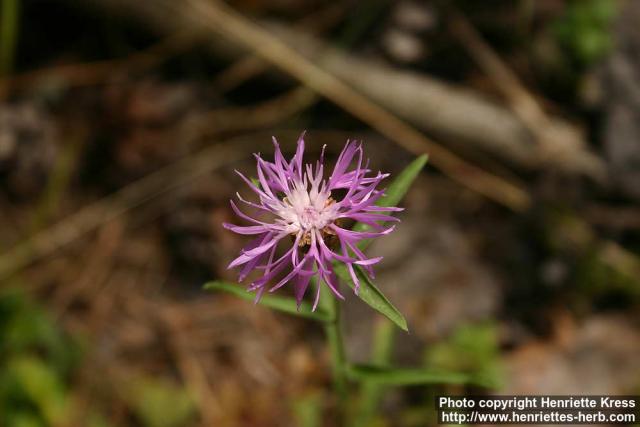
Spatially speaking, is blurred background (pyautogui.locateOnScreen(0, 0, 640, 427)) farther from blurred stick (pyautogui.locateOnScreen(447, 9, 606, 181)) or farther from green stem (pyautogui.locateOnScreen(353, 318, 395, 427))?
green stem (pyautogui.locateOnScreen(353, 318, 395, 427))

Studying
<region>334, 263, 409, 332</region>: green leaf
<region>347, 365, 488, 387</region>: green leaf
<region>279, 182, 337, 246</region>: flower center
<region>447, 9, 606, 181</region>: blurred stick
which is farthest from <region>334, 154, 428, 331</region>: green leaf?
<region>447, 9, 606, 181</region>: blurred stick

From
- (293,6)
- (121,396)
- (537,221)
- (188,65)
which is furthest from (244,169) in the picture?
(537,221)

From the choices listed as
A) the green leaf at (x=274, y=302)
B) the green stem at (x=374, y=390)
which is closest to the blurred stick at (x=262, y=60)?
the green stem at (x=374, y=390)

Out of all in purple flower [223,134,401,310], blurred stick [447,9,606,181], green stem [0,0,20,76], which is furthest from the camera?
green stem [0,0,20,76]

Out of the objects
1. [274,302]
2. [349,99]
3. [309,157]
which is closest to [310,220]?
[274,302]

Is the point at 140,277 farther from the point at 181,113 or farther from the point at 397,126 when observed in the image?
the point at 397,126

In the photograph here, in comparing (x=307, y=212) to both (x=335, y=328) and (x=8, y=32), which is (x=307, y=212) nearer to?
(x=335, y=328)

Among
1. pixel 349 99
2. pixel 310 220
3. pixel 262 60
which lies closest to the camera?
pixel 310 220
